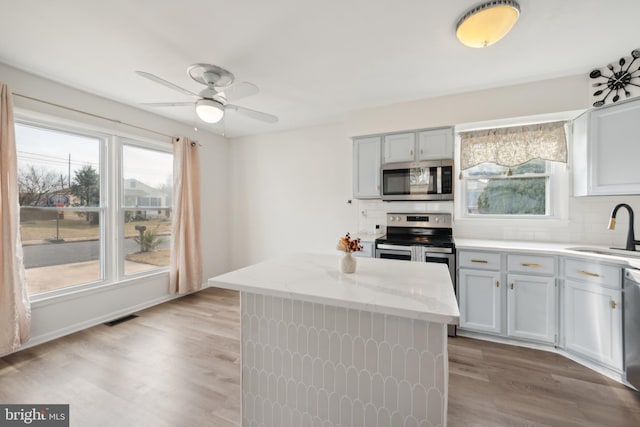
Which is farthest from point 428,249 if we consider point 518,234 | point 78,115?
point 78,115

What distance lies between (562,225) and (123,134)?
517 centimetres

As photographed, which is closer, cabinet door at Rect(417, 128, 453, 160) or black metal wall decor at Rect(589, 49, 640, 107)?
black metal wall decor at Rect(589, 49, 640, 107)

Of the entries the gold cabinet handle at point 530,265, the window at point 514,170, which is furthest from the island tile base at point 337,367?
the window at point 514,170

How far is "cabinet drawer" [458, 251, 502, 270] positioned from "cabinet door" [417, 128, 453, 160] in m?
1.09

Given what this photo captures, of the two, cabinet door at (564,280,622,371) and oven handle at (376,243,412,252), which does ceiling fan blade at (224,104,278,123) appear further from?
cabinet door at (564,280,622,371)

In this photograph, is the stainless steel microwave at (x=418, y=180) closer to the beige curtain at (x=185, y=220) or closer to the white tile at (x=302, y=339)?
the white tile at (x=302, y=339)

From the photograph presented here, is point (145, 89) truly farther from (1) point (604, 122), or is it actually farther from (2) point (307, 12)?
(1) point (604, 122)

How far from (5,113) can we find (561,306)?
5.18 metres

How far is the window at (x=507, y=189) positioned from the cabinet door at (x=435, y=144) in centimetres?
54

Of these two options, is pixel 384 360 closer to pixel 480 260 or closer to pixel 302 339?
pixel 302 339

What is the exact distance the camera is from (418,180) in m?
3.07

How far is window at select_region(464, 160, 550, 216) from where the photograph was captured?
2.96m

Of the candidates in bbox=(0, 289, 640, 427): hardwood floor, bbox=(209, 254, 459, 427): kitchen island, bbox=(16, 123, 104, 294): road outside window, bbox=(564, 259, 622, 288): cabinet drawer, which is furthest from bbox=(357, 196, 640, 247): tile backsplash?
bbox=(16, 123, 104, 294): road outside window

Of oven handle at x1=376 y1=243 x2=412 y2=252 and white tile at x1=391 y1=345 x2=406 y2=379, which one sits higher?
oven handle at x1=376 y1=243 x2=412 y2=252
